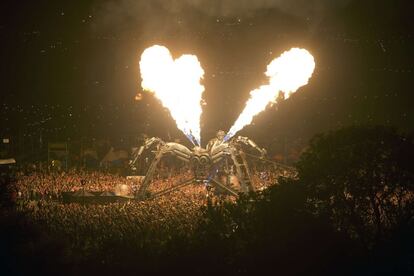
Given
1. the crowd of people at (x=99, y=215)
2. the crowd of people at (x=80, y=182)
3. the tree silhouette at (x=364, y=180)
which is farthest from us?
the crowd of people at (x=80, y=182)

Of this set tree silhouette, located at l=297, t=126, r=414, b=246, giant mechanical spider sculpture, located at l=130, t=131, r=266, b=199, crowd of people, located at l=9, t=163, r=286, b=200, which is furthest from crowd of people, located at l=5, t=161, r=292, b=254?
tree silhouette, located at l=297, t=126, r=414, b=246

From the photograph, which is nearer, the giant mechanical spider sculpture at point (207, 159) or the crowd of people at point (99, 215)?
the crowd of people at point (99, 215)

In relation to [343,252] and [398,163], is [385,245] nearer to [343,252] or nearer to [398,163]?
[343,252]

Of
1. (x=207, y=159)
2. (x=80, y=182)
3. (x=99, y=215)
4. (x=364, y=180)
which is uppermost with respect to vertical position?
(x=364, y=180)

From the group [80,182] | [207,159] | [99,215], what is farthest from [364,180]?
[80,182]

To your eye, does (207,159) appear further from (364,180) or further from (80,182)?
(364,180)

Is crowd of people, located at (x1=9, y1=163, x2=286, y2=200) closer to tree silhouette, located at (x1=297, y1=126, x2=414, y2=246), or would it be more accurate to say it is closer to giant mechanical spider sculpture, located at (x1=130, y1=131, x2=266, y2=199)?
giant mechanical spider sculpture, located at (x1=130, y1=131, x2=266, y2=199)

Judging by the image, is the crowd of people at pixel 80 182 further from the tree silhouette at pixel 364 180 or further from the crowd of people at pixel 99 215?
the tree silhouette at pixel 364 180

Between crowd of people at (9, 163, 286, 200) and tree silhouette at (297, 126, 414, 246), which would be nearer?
tree silhouette at (297, 126, 414, 246)

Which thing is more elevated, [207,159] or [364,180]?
[364,180]

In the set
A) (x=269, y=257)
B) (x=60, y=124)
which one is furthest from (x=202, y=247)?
(x=60, y=124)

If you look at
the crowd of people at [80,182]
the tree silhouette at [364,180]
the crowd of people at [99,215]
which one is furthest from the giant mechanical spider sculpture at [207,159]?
the tree silhouette at [364,180]

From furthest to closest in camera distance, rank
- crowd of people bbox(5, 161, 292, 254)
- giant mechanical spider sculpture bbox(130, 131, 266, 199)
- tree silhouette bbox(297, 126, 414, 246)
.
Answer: giant mechanical spider sculpture bbox(130, 131, 266, 199), crowd of people bbox(5, 161, 292, 254), tree silhouette bbox(297, 126, 414, 246)

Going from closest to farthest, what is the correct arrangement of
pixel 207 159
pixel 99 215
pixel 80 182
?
1. pixel 99 215
2. pixel 207 159
3. pixel 80 182
